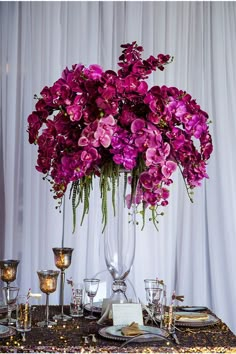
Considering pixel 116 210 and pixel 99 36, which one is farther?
pixel 99 36

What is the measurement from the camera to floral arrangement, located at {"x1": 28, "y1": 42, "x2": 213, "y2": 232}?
1575mm

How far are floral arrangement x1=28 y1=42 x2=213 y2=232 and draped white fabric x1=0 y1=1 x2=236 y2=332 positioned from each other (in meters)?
0.91

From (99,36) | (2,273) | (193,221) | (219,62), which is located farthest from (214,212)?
(2,273)

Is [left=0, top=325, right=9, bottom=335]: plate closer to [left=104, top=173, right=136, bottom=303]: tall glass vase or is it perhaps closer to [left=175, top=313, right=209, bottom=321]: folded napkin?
[left=104, top=173, right=136, bottom=303]: tall glass vase

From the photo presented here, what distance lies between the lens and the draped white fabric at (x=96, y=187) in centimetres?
259

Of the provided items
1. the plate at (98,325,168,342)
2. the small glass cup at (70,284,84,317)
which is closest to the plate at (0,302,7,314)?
the small glass cup at (70,284,84,317)

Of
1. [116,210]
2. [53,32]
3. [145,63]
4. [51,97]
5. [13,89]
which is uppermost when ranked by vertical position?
[53,32]

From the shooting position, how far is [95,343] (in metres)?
1.46

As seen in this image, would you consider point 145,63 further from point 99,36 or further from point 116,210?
point 99,36

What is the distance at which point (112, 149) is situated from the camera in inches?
63.4

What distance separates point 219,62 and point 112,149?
4.36 ft

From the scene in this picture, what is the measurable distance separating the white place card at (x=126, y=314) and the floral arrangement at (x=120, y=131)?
276mm

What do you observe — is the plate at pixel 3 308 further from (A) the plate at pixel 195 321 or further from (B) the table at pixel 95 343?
(A) the plate at pixel 195 321

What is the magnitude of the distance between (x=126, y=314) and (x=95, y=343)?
0.21m
